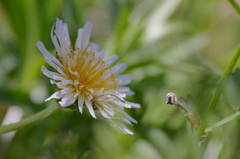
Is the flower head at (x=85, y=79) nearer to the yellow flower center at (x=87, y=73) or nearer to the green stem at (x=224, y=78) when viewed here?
the yellow flower center at (x=87, y=73)

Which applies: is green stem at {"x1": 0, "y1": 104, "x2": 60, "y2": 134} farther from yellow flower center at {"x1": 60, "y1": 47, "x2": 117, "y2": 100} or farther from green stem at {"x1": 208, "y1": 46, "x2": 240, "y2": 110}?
green stem at {"x1": 208, "y1": 46, "x2": 240, "y2": 110}

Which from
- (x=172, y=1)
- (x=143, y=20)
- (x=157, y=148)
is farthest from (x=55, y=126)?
(x=172, y=1)

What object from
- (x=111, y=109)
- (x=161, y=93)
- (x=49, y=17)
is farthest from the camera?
(x=49, y=17)

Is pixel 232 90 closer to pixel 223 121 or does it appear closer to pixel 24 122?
pixel 223 121

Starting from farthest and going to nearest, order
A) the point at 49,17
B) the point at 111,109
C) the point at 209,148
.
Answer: the point at 49,17, the point at 209,148, the point at 111,109

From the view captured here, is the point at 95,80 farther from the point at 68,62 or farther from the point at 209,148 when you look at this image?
the point at 209,148

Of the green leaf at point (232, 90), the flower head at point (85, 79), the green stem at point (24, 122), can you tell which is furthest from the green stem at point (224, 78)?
the green stem at point (24, 122)

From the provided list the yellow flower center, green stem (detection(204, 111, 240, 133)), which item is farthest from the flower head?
green stem (detection(204, 111, 240, 133))
